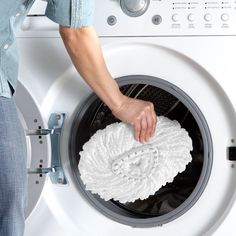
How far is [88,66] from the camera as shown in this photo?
1.00 meters

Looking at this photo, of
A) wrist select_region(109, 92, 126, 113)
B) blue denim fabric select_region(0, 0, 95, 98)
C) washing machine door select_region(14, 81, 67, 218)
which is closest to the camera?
blue denim fabric select_region(0, 0, 95, 98)

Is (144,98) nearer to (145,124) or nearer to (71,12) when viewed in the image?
(145,124)

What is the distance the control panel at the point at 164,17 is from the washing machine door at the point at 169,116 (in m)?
0.03

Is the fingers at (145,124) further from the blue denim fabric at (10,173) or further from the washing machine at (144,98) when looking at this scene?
the blue denim fabric at (10,173)

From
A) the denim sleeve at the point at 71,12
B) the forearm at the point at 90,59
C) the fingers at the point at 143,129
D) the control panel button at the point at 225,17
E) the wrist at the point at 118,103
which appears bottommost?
the fingers at the point at 143,129

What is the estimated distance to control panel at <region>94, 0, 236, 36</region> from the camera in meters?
1.09

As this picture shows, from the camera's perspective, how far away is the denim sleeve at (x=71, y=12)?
0.87 m

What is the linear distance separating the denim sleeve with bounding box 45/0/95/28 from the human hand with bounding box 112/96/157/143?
23 centimetres

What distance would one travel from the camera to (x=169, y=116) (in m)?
1.26

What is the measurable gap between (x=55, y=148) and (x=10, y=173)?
305 millimetres

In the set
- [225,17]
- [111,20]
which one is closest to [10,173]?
[111,20]

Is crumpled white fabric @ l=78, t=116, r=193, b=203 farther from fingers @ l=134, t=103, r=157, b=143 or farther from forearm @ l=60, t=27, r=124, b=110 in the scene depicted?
forearm @ l=60, t=27, r=124, b=110

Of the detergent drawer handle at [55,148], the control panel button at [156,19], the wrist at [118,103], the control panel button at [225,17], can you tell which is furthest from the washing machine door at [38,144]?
the control panel button at [225,17]

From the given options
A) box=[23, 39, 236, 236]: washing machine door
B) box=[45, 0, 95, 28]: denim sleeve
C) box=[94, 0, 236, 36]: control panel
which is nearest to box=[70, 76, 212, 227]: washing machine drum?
box=[23, 39, 236, 236]: washing machine door
